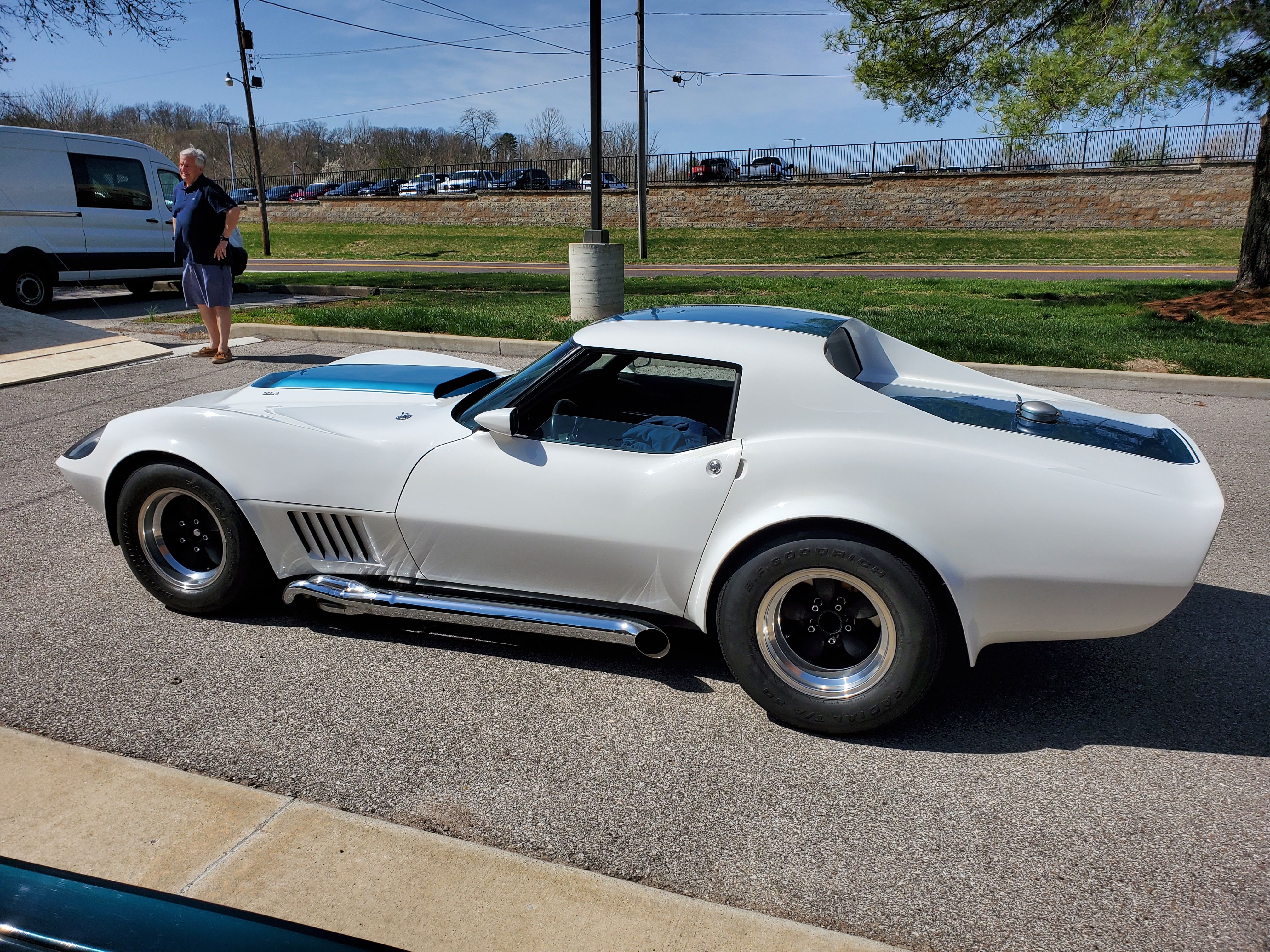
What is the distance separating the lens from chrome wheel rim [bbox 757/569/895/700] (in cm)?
293

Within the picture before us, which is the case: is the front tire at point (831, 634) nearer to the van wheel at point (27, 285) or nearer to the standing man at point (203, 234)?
Answer: the standing man at point (203, 234)

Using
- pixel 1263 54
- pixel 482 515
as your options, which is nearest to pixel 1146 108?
pixel 1263 54

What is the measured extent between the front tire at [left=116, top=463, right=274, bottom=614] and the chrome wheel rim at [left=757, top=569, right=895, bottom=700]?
6.79 feet

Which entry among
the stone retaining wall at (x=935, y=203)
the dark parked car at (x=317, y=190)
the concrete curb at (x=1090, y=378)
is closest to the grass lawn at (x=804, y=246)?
the stone retaining wall at (x=935, y=203)

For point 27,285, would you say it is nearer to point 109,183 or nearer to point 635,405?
point 109,183

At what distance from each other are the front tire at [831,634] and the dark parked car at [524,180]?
37259 mm

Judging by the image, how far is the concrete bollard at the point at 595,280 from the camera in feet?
35.9

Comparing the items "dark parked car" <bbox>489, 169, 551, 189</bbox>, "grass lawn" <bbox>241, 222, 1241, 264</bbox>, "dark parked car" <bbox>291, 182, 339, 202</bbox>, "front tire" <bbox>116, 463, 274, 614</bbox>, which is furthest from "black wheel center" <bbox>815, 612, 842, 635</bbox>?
"dark parked car" <bbox>291, 182, 339, 202</bbox>

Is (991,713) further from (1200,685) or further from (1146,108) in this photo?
(1146,108)

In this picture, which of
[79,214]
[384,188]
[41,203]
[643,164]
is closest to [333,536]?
[41,203]

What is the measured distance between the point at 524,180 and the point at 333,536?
124 feet

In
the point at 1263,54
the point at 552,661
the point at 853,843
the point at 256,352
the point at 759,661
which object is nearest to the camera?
the point at 853,843

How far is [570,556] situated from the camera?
10.5 ft

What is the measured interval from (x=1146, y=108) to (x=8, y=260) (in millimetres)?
15369
